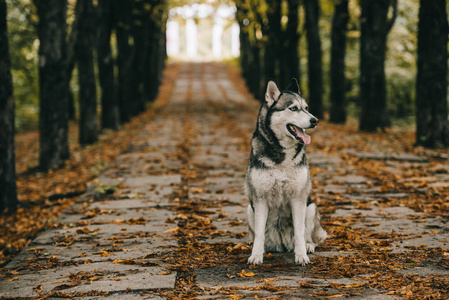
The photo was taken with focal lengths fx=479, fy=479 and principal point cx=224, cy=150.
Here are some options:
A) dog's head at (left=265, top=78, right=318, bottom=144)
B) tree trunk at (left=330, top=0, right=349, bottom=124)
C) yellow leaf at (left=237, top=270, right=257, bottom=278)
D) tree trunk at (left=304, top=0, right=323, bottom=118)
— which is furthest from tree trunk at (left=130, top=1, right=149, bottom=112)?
yellow leaf at (left=237, top=270, right=257, bottom=278)

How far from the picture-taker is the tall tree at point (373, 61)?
14.5 metres

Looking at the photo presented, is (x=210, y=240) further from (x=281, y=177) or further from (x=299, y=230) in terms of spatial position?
(x=281, y=177)

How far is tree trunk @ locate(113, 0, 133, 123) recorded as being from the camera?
65.4ft

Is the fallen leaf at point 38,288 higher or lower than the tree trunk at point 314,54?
lower

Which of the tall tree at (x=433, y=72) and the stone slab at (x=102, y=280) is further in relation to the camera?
the tall tree at (x=433, y=72)

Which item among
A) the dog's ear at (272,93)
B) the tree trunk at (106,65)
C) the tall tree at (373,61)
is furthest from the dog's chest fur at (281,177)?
the tree trunk at (106,65)

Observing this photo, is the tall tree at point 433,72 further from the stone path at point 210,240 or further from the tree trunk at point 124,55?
the tree trunk at point 124,55

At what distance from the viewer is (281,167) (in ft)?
15.4

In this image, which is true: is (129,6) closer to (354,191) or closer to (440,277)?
(354,191)

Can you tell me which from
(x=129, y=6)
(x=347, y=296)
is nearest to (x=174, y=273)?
(x=347, y=296)

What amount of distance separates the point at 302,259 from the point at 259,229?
0.52 meters

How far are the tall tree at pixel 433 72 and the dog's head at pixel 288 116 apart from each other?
8239 millimetres

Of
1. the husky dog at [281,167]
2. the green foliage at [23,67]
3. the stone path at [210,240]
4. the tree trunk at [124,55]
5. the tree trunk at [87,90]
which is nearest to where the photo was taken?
the stone path at [210,240]

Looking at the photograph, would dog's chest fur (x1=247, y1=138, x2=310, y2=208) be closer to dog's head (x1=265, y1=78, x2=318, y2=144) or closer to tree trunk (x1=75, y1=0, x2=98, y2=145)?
dog's head (x1=265, y1=78, x2=318, y2=144)
